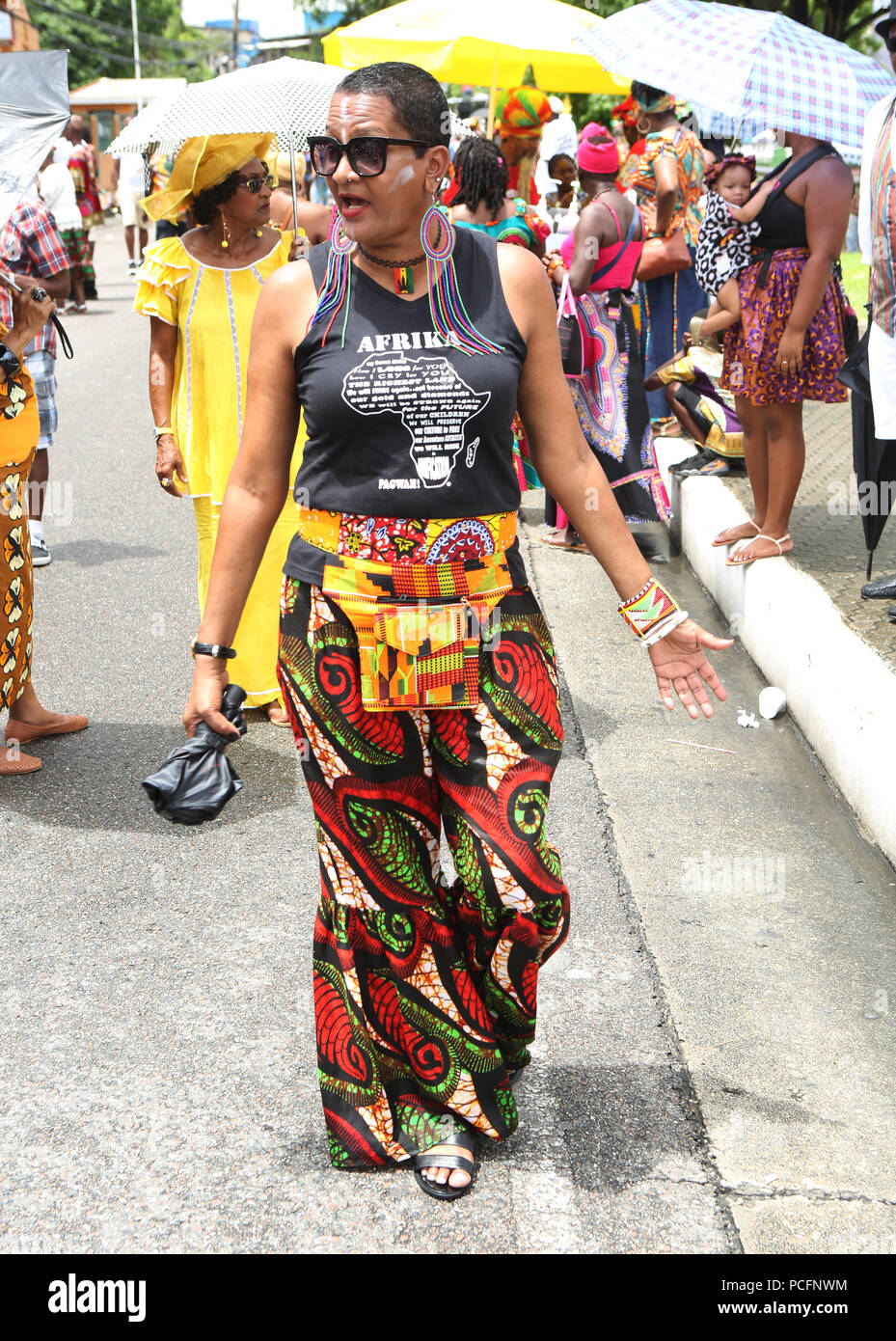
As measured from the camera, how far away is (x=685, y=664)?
295 centimetres

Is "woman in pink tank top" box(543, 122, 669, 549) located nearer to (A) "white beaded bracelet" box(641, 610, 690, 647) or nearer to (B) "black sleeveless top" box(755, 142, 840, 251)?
(B) "black sleeveless top" box(755, 142, 840, 251)

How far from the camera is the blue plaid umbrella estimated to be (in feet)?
19.9

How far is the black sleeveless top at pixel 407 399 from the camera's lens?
8.57 ft

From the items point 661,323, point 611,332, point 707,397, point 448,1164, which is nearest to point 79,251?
point 661,323

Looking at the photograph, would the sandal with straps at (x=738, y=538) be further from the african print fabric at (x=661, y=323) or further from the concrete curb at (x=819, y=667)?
the african print fabric at (x=661, y=323)

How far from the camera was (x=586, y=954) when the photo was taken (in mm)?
3896

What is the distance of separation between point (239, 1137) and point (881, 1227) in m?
1.29

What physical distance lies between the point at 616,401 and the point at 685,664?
15.5 ft

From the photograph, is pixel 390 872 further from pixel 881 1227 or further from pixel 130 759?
pixel 130 759

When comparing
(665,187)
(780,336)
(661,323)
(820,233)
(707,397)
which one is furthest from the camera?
(661,323)

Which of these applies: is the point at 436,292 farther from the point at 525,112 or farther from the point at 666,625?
the point at 525,112

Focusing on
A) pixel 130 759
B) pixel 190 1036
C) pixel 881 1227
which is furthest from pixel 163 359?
pixel 881 1227

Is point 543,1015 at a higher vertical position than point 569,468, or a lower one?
lower

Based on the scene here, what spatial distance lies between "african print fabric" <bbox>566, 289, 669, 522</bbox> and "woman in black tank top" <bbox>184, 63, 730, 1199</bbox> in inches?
182
